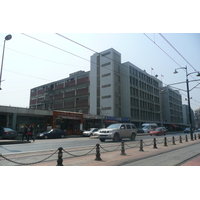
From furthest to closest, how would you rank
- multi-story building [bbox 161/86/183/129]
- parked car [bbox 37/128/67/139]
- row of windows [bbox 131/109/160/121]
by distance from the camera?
1. multi-story building [bbox 161/86/183/129]
2. row of windows [bbox 131/109/160/121]
3. parked car [bbox 37/128/67/139]

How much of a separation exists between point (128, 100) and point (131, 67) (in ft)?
34.5

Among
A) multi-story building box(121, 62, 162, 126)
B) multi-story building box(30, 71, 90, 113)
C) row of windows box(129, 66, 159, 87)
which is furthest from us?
multi-story building box(30, 71, 90, 113)

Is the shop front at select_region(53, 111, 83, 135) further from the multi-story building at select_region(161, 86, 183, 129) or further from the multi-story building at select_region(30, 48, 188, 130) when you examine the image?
the multi-story building at select_region(161, 86, 183, 129)

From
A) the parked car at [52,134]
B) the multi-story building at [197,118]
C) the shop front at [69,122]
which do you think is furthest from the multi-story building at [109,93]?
the multi-story building at [197,118]

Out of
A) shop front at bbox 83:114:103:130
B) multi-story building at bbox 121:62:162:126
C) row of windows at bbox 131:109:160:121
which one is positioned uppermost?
multi-story building at bbox 121:62:162:126

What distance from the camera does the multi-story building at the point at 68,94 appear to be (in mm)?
57250

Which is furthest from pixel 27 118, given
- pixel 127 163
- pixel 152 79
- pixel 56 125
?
pixel 152 79

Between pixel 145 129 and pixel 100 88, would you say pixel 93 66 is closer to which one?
pixel 100 88

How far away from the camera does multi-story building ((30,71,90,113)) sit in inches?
2254

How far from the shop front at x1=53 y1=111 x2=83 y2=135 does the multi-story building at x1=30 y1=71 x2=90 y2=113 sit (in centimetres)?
1666

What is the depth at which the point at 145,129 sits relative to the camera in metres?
40.6

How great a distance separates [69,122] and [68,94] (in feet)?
79.4

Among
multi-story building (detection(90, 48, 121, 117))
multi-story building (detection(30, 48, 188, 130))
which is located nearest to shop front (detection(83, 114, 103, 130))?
multi-story building (detection(30, 48, 188, 130))

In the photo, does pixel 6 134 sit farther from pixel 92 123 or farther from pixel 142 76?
pixel 142 76
